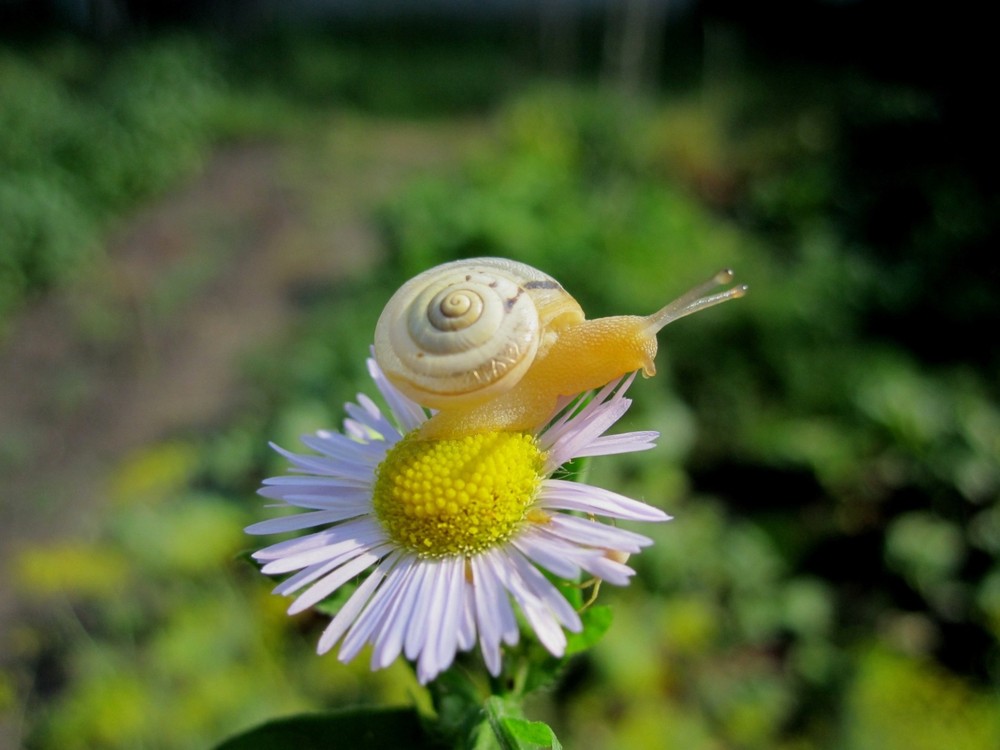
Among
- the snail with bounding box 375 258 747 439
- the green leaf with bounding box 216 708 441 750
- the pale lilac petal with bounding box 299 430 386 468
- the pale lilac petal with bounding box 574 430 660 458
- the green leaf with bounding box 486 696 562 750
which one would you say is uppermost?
the snail with bounding box 375 258 747 439

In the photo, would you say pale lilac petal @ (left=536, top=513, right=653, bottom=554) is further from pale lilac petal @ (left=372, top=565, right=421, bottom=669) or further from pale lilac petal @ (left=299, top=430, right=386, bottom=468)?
pale lilac petal @ (left=299, top=430, right=386, bottom=468)

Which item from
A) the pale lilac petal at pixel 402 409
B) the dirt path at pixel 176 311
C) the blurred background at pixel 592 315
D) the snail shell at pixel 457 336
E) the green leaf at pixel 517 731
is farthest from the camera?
the dirt path at pixel 176 311

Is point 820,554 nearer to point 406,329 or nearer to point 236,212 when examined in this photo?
point 406,329

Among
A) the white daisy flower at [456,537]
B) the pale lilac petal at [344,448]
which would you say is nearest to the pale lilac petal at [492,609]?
the white daisy flower at [456,537]

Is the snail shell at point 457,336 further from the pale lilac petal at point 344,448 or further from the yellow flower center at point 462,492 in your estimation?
the pale lilac petal at point 344,448

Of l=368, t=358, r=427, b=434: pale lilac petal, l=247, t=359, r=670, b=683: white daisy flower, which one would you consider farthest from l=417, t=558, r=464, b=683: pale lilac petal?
l=368, t=358, r=427, b=434: pale lilac petal
